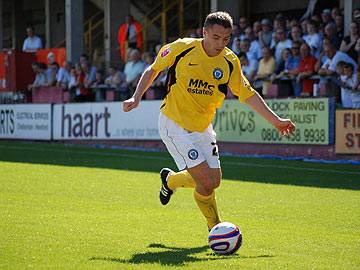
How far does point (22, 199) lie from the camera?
11414mm

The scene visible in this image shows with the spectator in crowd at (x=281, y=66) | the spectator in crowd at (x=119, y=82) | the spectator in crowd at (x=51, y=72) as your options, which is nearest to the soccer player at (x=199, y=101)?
the spectator in crowd at (x=281, y=66)

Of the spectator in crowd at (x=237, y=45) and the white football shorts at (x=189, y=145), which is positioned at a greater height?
the spectator in crowd at (x=237, y=45)

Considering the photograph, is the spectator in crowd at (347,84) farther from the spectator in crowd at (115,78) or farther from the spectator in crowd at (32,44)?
the spectator in crowd at (32,44)

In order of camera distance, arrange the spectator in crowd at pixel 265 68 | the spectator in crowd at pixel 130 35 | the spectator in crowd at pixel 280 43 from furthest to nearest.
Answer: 1. the spectator in crowd at pixel 130 35
2. the spectator in crowd at pixel 280 43
3. the spectator in crowd at pixel 265 68

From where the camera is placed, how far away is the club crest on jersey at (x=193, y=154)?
27.3 ft

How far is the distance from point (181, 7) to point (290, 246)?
873 inches

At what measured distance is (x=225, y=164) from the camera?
17.9 m

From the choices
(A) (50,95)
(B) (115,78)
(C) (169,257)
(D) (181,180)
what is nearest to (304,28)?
(B) (115,78)

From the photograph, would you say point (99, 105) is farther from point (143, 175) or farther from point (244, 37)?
point (143, 175)

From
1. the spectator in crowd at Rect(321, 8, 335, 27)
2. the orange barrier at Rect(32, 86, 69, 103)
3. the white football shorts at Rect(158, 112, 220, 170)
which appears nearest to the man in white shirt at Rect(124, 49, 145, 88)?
the orange barrier at Rect(32, 86, 69, 103)

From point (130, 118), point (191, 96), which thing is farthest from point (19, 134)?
point (191, 96)

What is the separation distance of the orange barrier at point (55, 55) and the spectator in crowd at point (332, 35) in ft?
41.9

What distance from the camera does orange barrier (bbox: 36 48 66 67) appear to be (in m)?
30.1

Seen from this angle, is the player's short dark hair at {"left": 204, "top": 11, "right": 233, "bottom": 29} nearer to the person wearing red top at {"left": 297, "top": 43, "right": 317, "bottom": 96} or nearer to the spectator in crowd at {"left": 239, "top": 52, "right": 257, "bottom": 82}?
the person wearing red top at {"left": 297, "top": 43, "right": 317, "bottom": 96}
